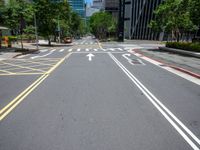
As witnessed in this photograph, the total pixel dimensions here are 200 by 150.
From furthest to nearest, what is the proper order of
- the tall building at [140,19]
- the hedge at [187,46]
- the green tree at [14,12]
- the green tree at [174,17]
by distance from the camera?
the tall building at [140,19], the green tree at [174,17], the green tree at [14,12], the hedge at [187,46]

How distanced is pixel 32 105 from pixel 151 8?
285 feet

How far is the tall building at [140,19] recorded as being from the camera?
91.0 m

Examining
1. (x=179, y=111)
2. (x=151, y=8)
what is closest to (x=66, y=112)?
(x=179, y=111)

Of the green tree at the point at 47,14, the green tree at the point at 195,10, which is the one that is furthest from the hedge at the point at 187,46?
the green tree at the point at 47,14

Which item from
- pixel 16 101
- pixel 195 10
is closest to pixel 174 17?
pixel 195 10

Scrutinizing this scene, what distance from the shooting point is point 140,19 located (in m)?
101

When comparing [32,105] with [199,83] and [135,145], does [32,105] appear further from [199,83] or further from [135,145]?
[199,83]

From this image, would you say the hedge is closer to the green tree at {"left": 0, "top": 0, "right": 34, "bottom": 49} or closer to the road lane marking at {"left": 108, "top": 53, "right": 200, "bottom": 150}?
the green tree at {"left": 0, "top": 0, "right": 34, "bottom": 49}

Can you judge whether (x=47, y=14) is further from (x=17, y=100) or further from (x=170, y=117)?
(x=170, y=117)

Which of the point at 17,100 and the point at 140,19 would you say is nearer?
the point at 17,100

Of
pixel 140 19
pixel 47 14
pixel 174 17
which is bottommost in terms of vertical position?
pixel 140 19

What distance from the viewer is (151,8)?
91062 millimetres

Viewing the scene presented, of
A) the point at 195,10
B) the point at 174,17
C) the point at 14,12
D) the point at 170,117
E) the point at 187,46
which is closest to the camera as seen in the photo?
the point at 170,117

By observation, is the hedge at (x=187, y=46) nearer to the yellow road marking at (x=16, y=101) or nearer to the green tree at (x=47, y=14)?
the yellow road marking at (x=16, y=101)
